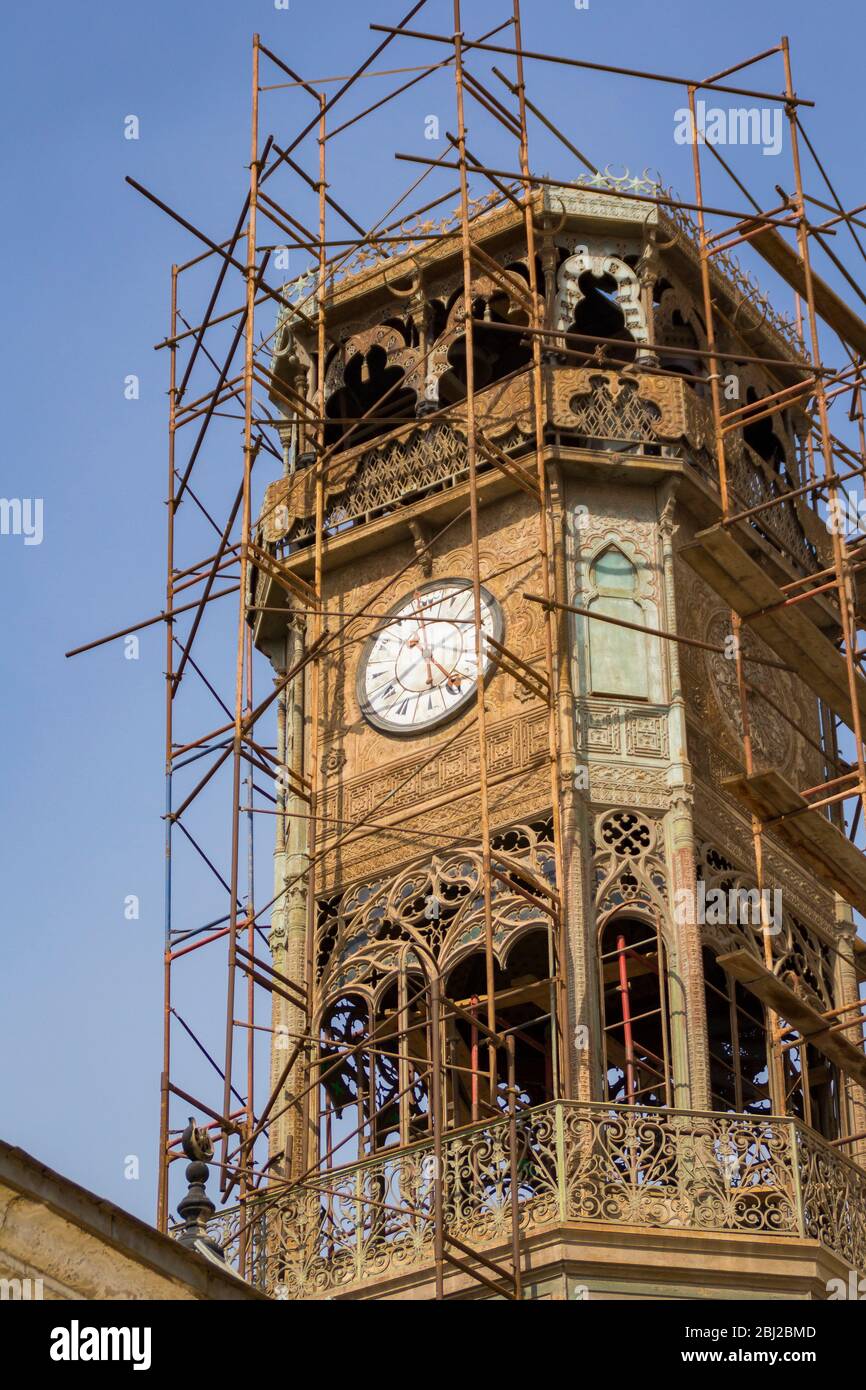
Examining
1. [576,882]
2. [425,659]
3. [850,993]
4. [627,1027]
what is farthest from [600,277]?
[627,1027]

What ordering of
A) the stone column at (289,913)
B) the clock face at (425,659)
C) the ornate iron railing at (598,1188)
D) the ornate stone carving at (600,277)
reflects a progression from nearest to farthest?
the ornate iron railing at (598,1188)
the stone column at (289,913)
the clock face at (425,659)
the ornate stone carving at (600,277)

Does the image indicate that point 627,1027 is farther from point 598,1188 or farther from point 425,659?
point 425,659

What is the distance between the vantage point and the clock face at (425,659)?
82.4 feet

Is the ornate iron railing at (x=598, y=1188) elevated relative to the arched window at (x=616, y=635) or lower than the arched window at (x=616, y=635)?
lower

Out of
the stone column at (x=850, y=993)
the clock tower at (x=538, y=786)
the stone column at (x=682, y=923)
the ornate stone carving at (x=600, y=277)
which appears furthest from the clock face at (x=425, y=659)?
the stone column at (x=850, y=993)

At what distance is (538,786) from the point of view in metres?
24.0

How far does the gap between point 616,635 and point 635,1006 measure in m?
3.44

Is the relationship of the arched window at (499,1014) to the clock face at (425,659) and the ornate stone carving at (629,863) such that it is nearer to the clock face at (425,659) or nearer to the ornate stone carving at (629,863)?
the ornate stone carving at (629,863)

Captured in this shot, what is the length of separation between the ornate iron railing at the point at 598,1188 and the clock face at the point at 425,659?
14.4ft
